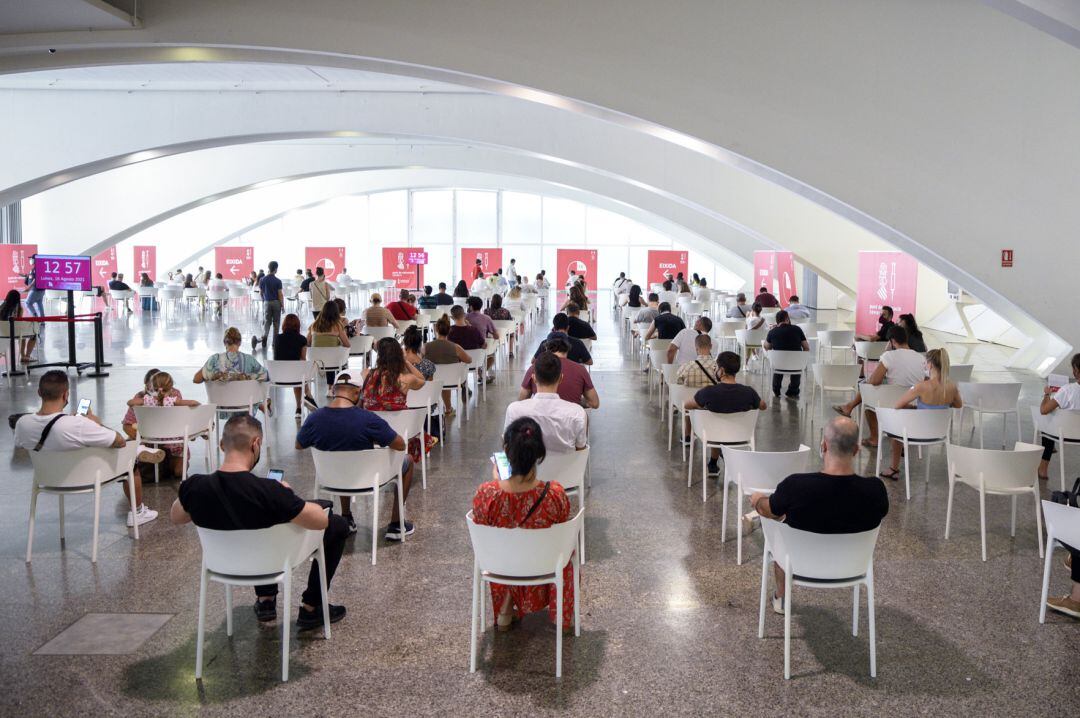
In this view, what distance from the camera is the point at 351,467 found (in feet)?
17.4

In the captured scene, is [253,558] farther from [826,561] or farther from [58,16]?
[58,16]

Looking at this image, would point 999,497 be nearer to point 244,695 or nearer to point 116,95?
point 244,695

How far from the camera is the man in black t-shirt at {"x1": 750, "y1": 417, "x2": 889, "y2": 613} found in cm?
403

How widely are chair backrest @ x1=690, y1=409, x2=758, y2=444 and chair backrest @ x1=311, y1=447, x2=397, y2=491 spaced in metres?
2.53

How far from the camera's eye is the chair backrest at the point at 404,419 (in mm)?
6535

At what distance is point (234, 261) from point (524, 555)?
2958 centimetres

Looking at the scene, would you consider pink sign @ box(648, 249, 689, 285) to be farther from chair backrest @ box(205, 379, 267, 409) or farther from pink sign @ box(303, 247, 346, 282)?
chair backrest @ box(205, 379, 267, 409)

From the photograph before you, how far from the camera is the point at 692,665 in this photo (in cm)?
414

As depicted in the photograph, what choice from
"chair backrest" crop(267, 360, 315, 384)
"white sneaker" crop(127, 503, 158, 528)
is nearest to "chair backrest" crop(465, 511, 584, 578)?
"white sneaker" crop(127, 503, 158, 528)

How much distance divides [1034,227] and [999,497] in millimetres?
3584

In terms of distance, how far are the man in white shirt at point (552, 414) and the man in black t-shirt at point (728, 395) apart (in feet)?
5.06

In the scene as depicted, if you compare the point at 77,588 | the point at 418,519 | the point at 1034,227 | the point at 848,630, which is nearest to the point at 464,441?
the point at 418,519

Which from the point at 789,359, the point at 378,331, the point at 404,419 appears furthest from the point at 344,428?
the point at 378,331

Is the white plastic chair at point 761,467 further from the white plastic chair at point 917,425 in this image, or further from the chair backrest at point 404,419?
the chair backrest at point 404,419
